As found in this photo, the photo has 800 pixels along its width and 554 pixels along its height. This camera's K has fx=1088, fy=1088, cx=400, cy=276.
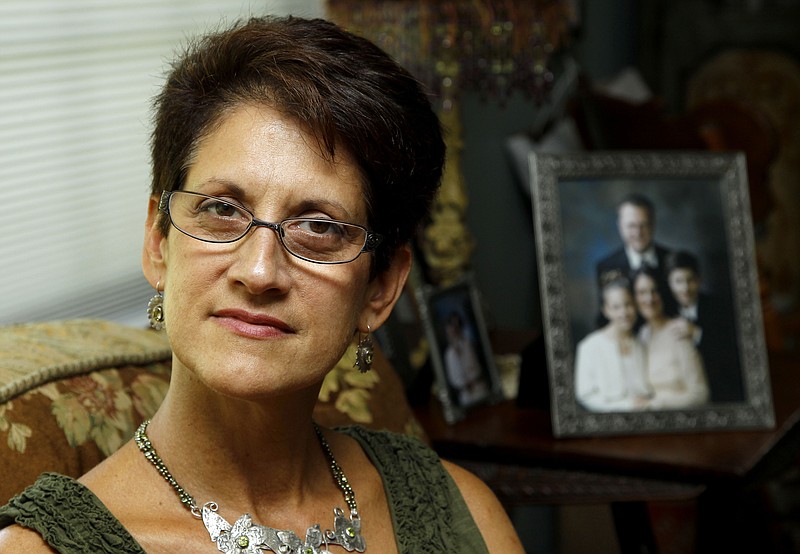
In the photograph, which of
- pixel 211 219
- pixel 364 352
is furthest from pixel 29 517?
pixel 364 352

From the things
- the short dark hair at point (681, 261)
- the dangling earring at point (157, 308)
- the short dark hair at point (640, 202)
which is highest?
the short dark hair at point (640, 202)

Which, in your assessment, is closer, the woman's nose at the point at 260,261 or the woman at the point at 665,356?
the woman's nose at the point at 260,261

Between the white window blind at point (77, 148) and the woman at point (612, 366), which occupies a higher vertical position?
the white window blind at point (77, 148)

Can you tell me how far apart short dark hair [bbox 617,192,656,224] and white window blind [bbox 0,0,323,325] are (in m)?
0.92

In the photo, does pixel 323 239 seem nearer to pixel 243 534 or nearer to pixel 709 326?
pixel 243 534

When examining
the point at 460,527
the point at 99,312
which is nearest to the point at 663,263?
the point at 460,527

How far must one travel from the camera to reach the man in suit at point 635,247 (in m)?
2.15

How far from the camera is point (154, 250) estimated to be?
121 centimetres

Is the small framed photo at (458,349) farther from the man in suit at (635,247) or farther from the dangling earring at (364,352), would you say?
the dangling earring at (364,352)

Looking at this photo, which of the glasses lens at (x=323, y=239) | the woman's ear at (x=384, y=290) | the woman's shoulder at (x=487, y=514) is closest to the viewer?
the glasses lens at (x=323, y=239)

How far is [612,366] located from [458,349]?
0.31m

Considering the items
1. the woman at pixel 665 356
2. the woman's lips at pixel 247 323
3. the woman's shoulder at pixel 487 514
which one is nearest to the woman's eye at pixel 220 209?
the woman's lips at pixel 247 323

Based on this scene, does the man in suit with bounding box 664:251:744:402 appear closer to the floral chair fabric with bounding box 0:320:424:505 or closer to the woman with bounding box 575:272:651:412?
the woman with bounding box 575:272:651:412

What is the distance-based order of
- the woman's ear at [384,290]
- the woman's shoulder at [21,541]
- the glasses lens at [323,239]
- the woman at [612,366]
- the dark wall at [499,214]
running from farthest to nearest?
the dark wall at [499,214]
the woman at [612,366]
the woman's ear at [384,290]
the glasses lens at [323,239]
the woman's shoulder at [21,541]
